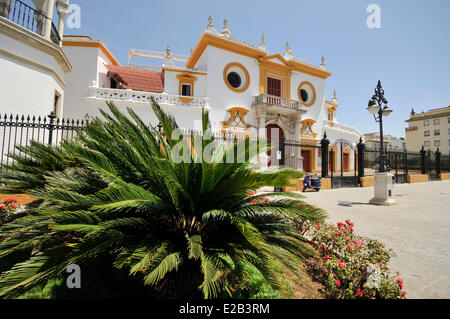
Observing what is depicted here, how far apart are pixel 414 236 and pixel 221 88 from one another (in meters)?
15.0

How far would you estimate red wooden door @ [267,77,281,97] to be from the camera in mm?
18625

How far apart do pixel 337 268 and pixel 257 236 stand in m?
1.40

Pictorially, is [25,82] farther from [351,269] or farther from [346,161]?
[346,161]

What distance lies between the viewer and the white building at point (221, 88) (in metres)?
13.9

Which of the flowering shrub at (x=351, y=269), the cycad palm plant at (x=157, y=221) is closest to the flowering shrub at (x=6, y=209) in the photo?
the cycad palm plant at (x=157, y=221)

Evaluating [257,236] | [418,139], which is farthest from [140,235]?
[418,139]

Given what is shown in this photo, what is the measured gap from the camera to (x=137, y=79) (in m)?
16.2

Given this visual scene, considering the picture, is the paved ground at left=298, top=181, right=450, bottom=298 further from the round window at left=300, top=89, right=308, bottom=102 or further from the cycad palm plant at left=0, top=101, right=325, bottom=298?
the round window at left=300, top=89, right=308, bottom=102

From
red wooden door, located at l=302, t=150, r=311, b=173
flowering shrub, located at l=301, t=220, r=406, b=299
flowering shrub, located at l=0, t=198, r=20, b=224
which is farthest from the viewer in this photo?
red wooden door, located at l=302, t=150, r=311, b=173

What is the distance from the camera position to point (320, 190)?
10703 mm

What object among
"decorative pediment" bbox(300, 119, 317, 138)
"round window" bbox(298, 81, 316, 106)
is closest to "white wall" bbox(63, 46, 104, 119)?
"decorative pediment" bbox(300, 119, 317, 138)

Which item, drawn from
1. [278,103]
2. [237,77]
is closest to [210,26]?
[237,77]

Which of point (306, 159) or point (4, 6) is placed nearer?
point (4, 6)
